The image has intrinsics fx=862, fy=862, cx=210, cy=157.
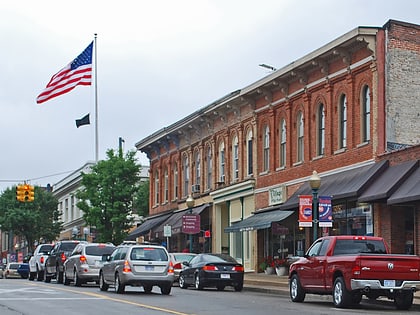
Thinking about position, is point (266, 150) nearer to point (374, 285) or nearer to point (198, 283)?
point (198, 283)

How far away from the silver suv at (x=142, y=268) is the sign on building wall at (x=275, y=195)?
13091mm

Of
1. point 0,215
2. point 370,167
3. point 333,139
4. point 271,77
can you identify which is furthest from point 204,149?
point 0,215

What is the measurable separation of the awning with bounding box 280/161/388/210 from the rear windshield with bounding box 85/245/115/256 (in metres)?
7.94

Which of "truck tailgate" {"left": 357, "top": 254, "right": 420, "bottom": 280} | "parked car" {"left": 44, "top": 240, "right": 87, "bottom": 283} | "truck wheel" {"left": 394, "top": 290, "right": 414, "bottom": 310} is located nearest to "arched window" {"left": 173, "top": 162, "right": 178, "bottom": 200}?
"parked car" {"left": 44, "top": 240, "right": 87, "bottom": 283}

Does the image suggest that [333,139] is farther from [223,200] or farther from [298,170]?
[223,200]

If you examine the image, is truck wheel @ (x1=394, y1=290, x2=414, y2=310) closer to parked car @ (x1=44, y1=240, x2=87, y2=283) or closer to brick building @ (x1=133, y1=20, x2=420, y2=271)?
brick building @ (x1=133, y1=20, x2=420, y2=271)

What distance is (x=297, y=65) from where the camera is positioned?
3631 cm

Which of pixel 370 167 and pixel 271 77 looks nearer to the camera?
pixel 370 167

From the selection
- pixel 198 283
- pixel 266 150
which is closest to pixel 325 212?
pixel 198 283

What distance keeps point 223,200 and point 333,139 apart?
12508mm

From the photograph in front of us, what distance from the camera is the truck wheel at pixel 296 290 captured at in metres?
23.2

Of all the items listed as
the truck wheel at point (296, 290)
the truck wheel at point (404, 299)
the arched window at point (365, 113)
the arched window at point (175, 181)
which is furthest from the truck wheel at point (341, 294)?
the arched window at point (175, 181)

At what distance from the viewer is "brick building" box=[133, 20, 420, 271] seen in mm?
31219

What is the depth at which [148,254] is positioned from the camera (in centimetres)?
2673
